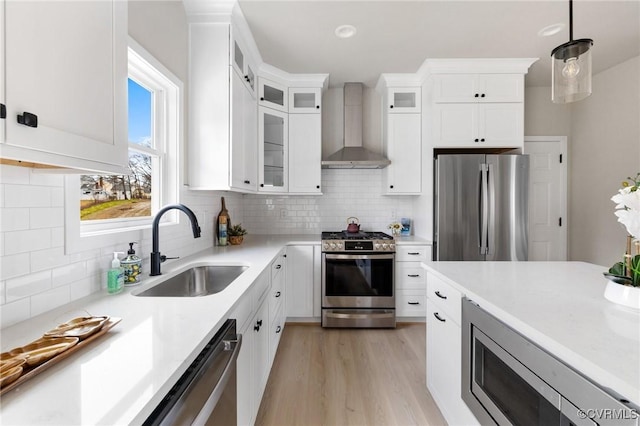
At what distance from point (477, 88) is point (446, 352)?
264cm

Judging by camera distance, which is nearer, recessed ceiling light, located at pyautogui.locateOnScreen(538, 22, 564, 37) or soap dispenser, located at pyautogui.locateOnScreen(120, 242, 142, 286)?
soap dispenser, located at pyautogui.locateOnScreen(120, 242, 142, 286)

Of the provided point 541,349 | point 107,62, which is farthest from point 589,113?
point 107,62

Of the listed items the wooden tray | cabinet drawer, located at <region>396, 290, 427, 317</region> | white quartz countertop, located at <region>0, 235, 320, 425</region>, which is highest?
the wooden tray

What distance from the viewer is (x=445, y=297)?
5.05ft

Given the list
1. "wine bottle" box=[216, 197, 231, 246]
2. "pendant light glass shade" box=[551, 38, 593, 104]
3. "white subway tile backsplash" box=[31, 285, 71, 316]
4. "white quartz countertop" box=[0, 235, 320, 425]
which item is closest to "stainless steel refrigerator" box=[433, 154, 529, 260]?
"pendant light glass shade" box=[551, 38, 593, 104]

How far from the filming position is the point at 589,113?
3.25 meters

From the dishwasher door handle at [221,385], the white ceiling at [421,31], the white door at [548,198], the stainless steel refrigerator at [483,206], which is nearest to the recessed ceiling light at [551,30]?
the white ceiling at [421,31]

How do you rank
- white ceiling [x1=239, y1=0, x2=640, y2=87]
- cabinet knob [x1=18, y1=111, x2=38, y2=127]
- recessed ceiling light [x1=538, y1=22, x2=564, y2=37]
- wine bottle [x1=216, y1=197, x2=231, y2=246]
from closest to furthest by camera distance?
cabinet knob [x1=18, y1=111, x2=38, y2=127] → white ceiling [x1=239, y1=0, x2=640, y2=87] → recessed ceiling light [x1=538, y1=22, x2=564, y2=37] → wine bottle [x1=216, y1=197, x2=231, y2=246]

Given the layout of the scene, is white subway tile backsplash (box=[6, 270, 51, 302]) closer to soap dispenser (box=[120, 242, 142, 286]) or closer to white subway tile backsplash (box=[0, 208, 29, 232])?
white subway tile backsplash (box=[0, 208, 29, 232])

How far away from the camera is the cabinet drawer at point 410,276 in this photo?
2.94 m

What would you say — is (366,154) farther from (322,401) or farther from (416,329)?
(322,401)

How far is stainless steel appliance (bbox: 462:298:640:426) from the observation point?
0.69m

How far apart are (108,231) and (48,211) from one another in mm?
356

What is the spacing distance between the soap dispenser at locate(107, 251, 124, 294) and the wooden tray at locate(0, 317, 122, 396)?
16.7 inches
